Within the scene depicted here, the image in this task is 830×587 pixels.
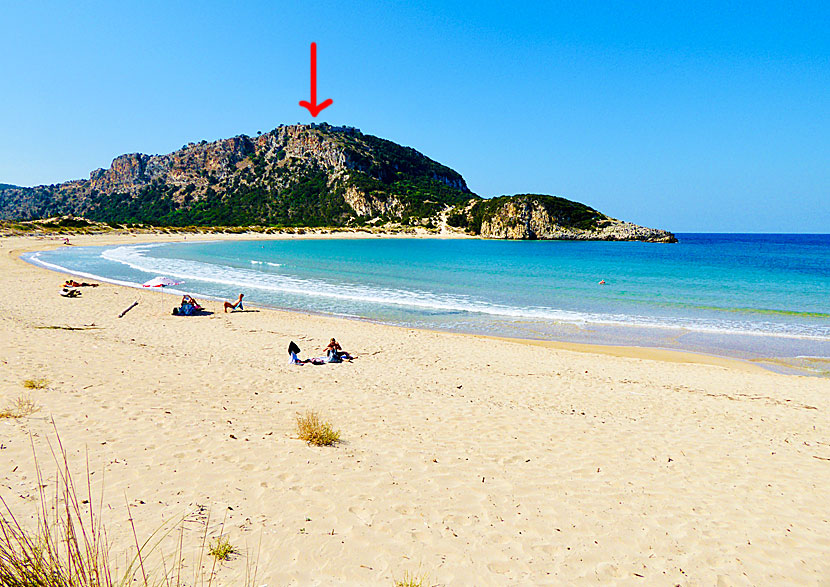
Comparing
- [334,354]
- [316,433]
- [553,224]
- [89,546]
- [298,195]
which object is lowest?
[334,354]

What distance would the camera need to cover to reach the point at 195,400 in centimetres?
788

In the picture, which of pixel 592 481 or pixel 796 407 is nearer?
pixel 592 481

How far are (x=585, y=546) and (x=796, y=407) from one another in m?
8.25

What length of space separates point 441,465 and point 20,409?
5950 millimetres

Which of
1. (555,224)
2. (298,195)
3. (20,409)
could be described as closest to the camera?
(20,409)

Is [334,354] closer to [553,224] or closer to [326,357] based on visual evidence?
[326,357]

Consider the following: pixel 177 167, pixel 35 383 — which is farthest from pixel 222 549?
pixel 177 167

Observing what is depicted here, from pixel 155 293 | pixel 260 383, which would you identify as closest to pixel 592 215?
pixel 155 293

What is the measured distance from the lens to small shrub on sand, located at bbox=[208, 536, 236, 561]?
11.8 ft

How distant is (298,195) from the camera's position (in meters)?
157

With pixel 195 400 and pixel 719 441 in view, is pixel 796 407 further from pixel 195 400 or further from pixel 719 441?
pixel 195 400

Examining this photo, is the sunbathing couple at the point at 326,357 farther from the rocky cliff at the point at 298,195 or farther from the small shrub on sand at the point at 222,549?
the rocky cliff at the point at 298,195

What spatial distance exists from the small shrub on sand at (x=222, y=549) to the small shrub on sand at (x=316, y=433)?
2399 millimetres

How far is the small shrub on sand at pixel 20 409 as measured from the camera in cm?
607
